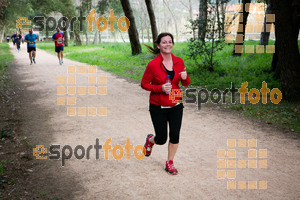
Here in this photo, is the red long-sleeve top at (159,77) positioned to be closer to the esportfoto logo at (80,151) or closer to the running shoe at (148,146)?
the running shoe at (148,146)

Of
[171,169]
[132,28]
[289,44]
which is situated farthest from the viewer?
[132,28]

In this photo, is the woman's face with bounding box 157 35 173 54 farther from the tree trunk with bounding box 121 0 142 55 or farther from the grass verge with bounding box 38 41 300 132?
the tree trunk with bounding box 121 0 142 55

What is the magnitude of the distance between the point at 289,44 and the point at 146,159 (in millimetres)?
5791

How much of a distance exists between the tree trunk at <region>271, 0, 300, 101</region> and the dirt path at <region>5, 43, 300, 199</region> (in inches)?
84.2

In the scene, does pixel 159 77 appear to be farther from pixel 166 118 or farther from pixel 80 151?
pixel 80 151

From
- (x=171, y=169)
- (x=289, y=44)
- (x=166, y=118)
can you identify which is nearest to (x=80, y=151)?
(x=171, y=169)

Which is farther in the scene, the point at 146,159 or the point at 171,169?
the point at 146,159

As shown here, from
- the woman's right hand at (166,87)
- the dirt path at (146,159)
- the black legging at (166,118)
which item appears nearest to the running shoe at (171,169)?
the dirt path at (146,159)

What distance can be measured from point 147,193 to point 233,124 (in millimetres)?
3679

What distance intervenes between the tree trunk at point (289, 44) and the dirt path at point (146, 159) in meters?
2.14

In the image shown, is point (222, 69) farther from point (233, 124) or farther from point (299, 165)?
point (299, 165)

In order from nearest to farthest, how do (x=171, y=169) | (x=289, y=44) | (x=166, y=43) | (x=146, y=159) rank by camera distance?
(x=166, y=43) < (x=171, y=169) < (x=146, y=159) < (x=289, y=44)

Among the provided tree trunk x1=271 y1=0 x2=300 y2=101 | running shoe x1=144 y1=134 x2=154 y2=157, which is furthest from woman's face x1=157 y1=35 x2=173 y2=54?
tree trunk x1=271 y1=0 x2=300 y2=101

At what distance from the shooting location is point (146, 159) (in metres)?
5.05
